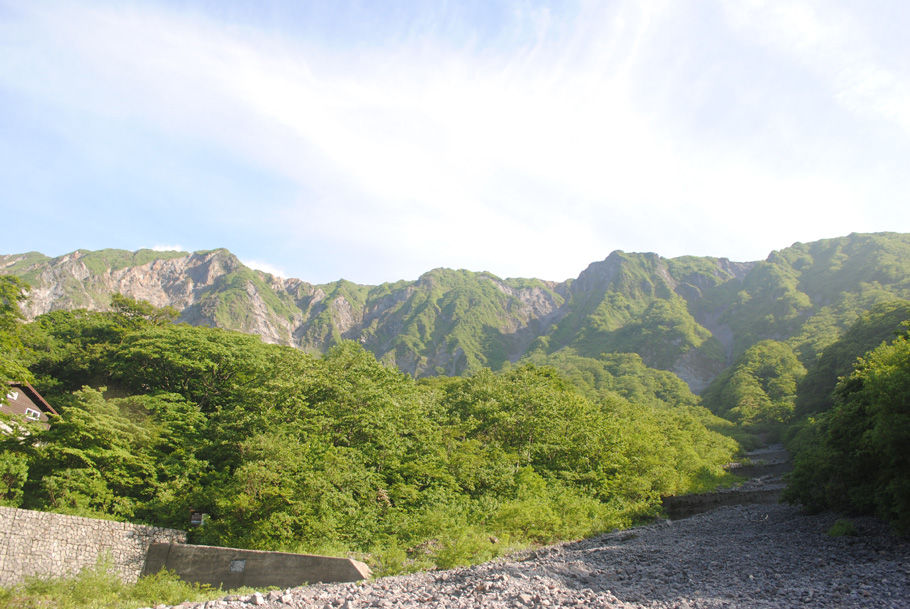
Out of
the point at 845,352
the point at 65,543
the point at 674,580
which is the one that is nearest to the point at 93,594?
the point at 65,543

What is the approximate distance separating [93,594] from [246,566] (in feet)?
12.5

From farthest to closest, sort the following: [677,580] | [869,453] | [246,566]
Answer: [869,453] → [246,566] → [677,580]

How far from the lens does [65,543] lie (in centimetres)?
1570

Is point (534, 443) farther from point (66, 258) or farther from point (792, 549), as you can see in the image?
point (66, 258)

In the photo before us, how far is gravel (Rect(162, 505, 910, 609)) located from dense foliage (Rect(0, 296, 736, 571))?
141 inches

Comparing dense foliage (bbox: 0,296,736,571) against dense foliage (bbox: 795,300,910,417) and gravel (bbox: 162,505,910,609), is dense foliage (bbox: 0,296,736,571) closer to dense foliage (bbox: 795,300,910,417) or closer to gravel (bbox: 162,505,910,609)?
gravel (bbox: 162,505,910,609)

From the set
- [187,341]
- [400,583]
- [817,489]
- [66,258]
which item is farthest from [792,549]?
[66,258]

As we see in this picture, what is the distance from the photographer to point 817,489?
2373 centimetres

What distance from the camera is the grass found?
1166 cm

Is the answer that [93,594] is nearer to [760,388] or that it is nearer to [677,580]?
[677,580]

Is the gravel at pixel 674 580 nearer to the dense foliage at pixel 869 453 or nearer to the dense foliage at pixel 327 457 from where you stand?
the dense foliage at pixel 869 453

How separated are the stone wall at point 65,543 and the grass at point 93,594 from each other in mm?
1469

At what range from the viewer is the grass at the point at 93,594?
11656mm

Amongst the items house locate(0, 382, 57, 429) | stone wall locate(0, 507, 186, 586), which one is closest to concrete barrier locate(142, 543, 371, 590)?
stone wall locate(0, 507, 186, 586)
